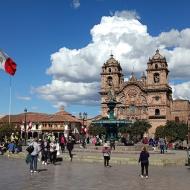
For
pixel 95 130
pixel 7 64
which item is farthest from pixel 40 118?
pixel 7 64

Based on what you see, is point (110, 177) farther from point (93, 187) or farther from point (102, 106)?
point (102, 106)

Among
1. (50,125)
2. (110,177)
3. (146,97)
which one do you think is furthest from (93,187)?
(50,125)

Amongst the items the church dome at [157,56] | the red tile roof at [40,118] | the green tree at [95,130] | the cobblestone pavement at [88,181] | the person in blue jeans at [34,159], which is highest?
the church dome at [157,56]

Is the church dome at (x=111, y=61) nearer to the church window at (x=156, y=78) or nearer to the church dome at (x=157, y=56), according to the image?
the church dome at (x=157, y=56)

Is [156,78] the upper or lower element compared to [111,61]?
lower

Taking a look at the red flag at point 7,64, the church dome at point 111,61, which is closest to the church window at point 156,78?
the church dome at point 111,61

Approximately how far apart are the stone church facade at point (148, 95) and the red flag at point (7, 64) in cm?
8434

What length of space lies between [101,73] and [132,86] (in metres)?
9.81

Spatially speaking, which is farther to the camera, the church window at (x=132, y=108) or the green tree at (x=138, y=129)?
the church window at (x=132, y=108)

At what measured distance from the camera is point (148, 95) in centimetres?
10938

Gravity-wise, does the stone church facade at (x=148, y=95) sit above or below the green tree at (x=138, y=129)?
above

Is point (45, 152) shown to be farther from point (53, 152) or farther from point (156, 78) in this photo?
point (156, 78)

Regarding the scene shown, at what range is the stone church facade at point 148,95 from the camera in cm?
10750

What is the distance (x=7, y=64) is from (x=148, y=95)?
89061 millimetres
